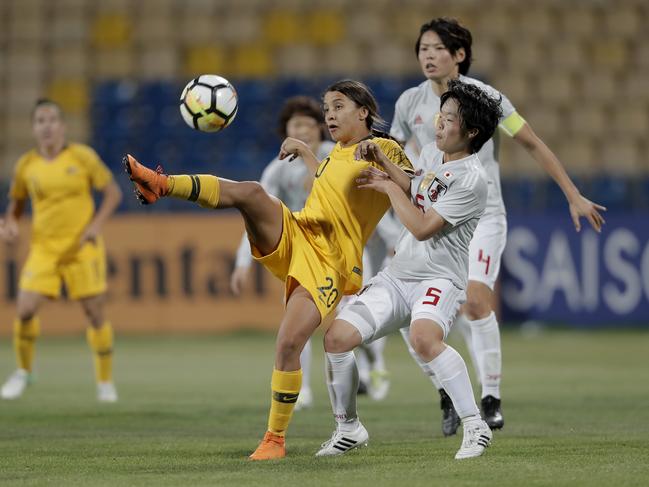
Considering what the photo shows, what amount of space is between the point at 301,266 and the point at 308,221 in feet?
0.88

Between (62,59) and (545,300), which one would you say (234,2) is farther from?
(545,300)

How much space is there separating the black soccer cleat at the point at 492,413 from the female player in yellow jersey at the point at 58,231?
3.48 metres

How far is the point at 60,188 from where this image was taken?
10.0 metres

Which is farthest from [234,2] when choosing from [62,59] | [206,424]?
[206,424]

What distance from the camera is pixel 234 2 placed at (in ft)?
62.0

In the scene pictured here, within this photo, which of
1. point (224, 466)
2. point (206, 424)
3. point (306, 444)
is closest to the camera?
point (224, 466)

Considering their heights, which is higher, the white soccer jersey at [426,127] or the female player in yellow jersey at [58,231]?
the white soccer jersey at [426,127]

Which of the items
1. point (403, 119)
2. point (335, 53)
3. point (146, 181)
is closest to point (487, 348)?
point (403, 119)

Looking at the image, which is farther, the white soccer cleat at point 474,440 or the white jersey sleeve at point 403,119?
the white jersey sleeve at point 403,119

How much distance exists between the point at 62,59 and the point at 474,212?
541 inches

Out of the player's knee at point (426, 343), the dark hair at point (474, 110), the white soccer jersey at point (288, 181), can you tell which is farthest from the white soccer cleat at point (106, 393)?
the dark hair at point (474, 110)

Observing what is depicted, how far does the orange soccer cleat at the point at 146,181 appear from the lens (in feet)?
18.2

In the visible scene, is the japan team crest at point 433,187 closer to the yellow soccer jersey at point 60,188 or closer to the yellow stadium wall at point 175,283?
the yellow soccer jersey at point 60,188

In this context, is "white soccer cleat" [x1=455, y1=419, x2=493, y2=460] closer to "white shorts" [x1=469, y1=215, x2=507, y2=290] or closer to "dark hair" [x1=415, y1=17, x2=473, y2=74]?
"white shorts" [x1=469, y1=215, x2=507, y2=290]
